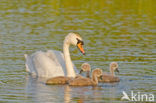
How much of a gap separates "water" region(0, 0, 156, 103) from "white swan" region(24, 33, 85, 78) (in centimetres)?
39

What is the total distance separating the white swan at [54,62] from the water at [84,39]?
15.5 inches

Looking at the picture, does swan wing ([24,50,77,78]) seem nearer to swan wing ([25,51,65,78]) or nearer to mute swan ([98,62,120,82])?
swan wing ([25,51,65,78])

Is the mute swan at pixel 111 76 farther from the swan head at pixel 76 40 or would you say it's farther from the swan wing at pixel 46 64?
the swan wing at pixel 46 64

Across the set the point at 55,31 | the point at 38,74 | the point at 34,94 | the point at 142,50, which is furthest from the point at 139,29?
the point at 34,94

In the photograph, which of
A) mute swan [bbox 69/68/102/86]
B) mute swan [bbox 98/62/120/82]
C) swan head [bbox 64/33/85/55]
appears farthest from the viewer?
swan head [bbox 64/33/85/55]

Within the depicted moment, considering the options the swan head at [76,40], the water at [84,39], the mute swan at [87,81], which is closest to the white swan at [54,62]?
the swan head at [76,40]

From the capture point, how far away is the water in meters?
14.9

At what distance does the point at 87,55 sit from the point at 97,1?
19.6m

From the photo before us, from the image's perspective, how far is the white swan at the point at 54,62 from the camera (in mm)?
16781

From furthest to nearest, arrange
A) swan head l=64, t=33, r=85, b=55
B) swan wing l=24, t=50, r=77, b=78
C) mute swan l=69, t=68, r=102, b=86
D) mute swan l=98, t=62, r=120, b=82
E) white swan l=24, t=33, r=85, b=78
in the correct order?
swan wing l=24, t=50, r=77, b=78 < white swan l=24, t=33, r=85, b=78 < swan head l=64, t=33, r=85, b=55 < mute swan l=98, t=62, r=120, b=82 < mute swan l=69, t=68, r=102, b=86

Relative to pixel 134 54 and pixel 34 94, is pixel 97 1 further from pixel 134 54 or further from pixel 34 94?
pixel 34 94

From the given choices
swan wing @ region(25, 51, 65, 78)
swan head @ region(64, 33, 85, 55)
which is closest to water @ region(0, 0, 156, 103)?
swan wing @ region(25, 51, 65, 78)

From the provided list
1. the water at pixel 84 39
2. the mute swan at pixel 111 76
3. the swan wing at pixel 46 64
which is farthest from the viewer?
the swan wing at pixel 46 64

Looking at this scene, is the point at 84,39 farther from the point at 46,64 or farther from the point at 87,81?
the point at 87,81
